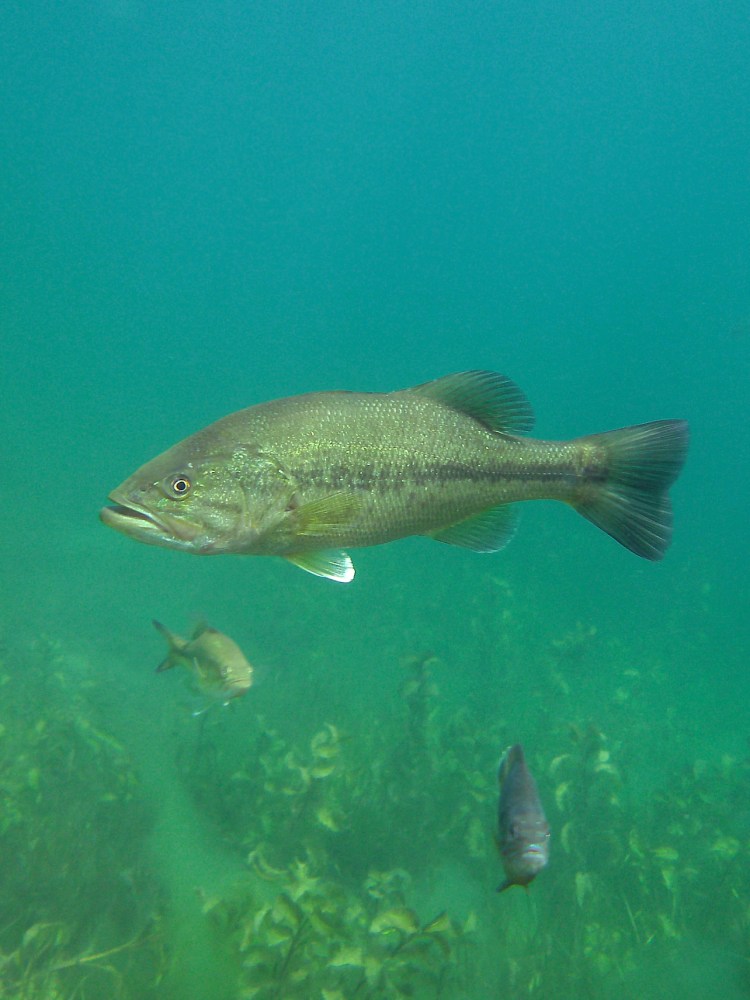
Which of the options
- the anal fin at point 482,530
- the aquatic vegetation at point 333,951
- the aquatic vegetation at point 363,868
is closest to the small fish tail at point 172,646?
the aquatic vegetation at point 363,868

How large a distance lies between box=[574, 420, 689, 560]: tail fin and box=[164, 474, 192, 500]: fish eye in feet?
5.02

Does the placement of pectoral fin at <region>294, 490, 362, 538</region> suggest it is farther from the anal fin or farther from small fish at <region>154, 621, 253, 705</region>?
small fish at <region>154, 621, 253, 705</region>

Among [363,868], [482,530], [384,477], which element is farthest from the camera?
[363,868]

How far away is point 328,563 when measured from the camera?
7.16 ft

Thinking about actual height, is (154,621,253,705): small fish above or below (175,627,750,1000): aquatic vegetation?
above

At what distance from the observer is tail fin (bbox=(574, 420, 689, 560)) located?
2.30 meters

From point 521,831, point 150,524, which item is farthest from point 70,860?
point 150,524

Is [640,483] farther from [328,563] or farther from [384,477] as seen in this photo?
[328,563]

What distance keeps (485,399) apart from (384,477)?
22.8 inches

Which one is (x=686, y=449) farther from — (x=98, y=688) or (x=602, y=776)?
(x=98, y=688)

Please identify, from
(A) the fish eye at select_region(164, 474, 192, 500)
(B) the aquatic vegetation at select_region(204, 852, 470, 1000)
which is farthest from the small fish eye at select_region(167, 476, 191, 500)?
(B) the aquatic vegetation at select_region(204, 852, 470, 1000)

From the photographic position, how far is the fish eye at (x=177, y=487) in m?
1.99

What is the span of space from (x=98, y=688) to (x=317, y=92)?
114491 millimetres

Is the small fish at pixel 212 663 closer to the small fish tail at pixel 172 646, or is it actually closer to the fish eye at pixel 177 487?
the small fish tail at pixel 172 646
